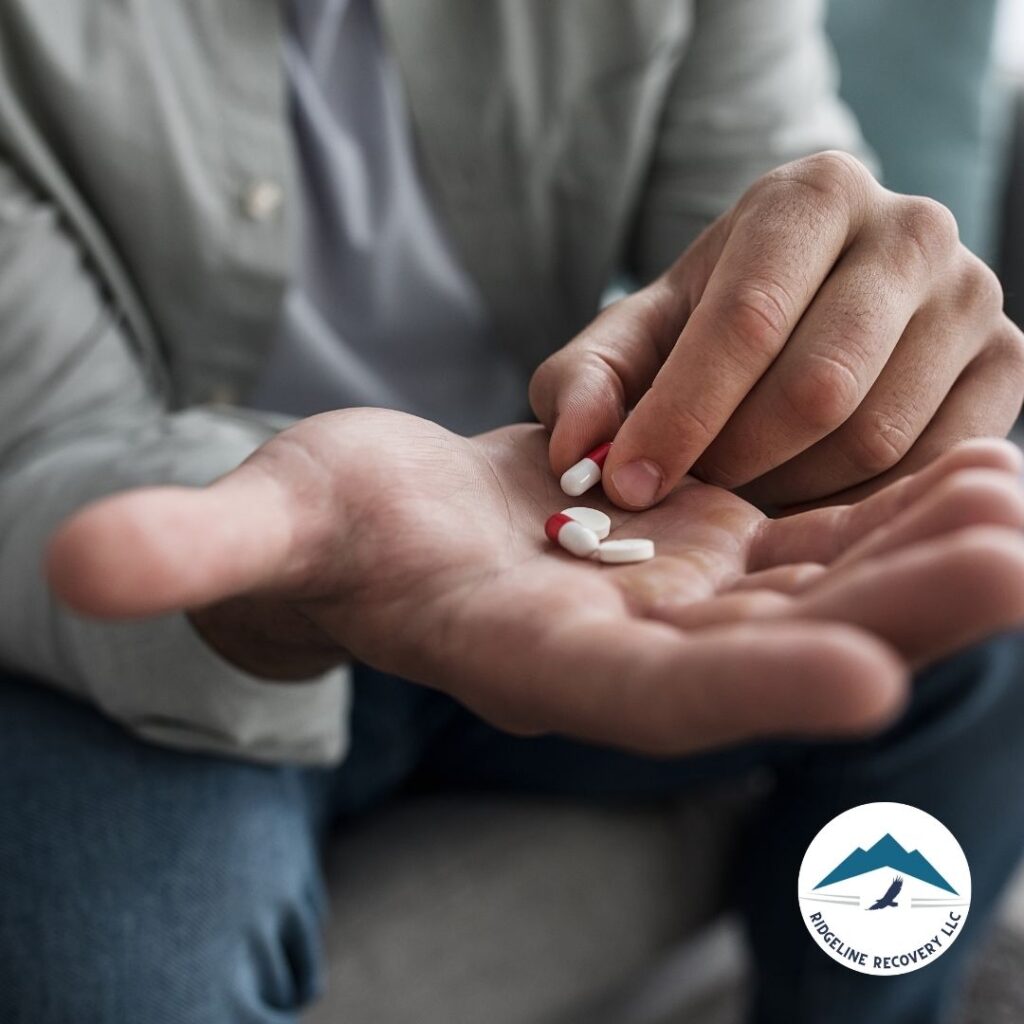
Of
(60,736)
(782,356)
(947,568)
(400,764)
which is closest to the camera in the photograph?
(947,568)

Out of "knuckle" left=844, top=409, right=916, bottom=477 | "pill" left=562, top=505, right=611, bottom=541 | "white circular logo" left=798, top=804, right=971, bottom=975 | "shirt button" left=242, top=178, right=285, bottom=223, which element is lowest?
"white circular logo" left=798, top=804, right=971, bottom=975

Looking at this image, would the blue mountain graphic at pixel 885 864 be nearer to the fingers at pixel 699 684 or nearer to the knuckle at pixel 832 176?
the fingers at pixel 699 684

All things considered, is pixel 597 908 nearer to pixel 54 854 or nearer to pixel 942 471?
pixel 54 854

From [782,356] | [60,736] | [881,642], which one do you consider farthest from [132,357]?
[881,642]

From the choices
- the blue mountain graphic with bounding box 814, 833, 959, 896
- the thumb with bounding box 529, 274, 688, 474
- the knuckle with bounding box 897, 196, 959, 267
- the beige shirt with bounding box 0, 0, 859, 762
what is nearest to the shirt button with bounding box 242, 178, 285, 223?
the beige shirt with bounding box 0, 0, 859, 762

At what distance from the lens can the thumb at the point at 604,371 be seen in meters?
0.40

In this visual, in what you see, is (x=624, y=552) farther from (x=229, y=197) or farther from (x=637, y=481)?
(x=229, y=197)

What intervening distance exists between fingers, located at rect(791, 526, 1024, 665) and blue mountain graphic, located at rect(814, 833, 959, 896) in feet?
0.39

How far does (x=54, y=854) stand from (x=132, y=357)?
27 centimetres

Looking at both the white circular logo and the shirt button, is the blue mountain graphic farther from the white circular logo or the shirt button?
the shirt button

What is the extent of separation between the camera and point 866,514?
31 centimetres

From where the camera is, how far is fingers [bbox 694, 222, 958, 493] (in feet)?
1.25

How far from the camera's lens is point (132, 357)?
1.97 ft

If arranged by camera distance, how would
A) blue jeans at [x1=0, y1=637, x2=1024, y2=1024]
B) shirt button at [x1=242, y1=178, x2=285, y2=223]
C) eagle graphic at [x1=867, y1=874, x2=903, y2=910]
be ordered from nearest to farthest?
eagle graphic at [x1=867, y1=874, x2=903, y2=910], blue jeans at [x1=0, y1=637, x2=1024, y2=1024], shirt button at [x1=242, y1=178, x2=285, y2=223]
